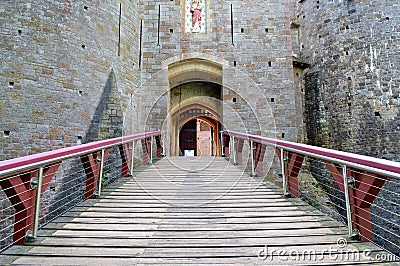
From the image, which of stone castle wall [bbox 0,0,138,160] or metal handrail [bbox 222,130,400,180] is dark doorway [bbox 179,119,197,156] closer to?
stone castle wall [bbox 0,0,138,160]

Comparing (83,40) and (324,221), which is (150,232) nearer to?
(324,221)

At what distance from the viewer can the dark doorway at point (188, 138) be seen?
722 inches

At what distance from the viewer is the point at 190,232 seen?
2438mm

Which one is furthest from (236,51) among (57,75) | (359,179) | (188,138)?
(188,138)

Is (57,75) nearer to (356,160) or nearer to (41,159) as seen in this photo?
(41,159)

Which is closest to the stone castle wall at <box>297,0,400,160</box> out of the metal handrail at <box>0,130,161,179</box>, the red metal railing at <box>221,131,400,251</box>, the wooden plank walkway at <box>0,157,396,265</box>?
the wooden plank walkway at <box>0,157,396,265</box>

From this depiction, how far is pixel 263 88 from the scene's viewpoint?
905 centimetres

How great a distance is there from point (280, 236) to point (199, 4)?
8719 mm

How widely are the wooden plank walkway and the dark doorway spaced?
14.4 m

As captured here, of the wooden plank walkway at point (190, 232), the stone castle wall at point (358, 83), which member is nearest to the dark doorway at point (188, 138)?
the stone castle wall at point (358, 83)

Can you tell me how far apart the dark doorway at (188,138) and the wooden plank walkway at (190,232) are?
14.4m

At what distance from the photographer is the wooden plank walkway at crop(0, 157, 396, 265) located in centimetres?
195

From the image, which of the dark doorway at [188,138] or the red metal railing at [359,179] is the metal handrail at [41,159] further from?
the dark doorway at [188,138]

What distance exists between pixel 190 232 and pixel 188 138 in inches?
638
